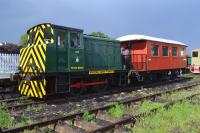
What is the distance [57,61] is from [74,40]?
4.40ft

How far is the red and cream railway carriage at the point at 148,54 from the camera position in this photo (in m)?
16.7

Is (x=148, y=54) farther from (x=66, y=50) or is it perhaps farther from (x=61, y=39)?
(x=61, y=39)

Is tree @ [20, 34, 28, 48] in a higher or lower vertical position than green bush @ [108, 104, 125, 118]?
higher

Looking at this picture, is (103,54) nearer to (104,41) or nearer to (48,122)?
(104,41)

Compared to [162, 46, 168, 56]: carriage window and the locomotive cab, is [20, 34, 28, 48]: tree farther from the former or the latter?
[162, 46, 168, 56]: carriage window

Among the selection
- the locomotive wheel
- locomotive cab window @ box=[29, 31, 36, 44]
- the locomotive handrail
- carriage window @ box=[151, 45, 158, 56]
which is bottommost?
the locomotive wheel

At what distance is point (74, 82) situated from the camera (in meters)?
12.6

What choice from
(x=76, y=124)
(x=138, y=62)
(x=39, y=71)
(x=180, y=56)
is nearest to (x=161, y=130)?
(x=76, y=124)

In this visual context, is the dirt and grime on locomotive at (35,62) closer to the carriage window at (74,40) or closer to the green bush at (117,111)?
the carriage window at (74,40)

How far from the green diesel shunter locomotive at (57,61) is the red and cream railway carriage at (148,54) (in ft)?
12.3

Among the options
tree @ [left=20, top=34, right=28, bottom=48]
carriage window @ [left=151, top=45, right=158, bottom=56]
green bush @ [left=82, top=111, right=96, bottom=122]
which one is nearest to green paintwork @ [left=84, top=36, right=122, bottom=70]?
carriage window @ [left=151, top=45, right=158, bottom=56]

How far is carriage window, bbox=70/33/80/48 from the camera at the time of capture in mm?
12117

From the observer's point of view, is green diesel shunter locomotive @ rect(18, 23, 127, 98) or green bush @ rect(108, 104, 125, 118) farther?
green diesel shunter locomotive @ rect(18, 23, 127, 98)

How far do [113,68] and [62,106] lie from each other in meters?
5.18
